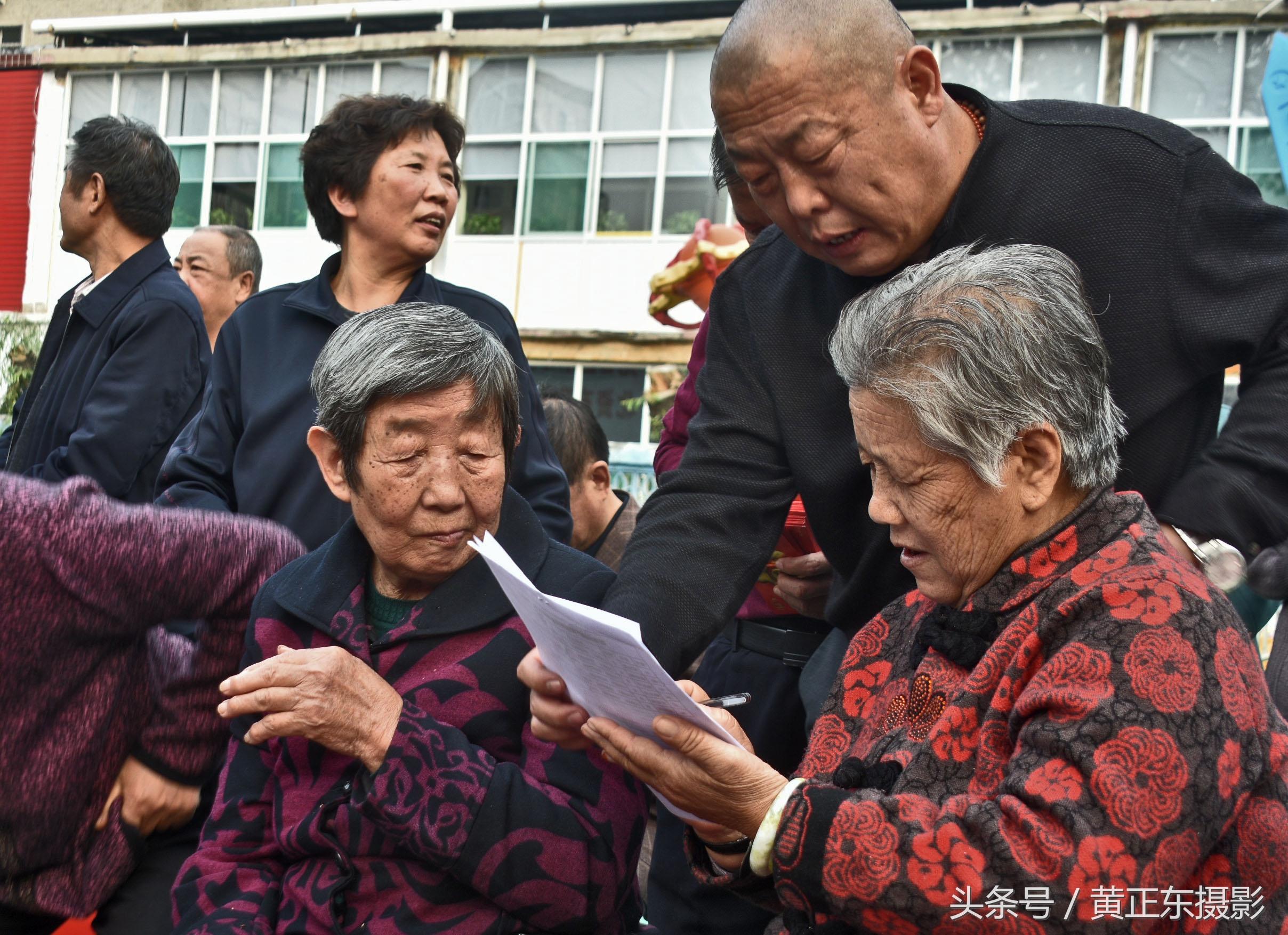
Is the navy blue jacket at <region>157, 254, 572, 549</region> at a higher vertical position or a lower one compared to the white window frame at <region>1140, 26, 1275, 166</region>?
lower

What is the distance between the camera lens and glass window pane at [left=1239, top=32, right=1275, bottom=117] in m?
15.5

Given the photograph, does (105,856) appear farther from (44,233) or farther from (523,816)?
(44,233)

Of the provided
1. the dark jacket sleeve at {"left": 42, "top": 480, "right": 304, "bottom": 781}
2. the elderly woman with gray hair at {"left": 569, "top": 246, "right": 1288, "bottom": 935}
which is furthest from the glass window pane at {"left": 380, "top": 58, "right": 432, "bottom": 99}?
the elderly woman with gray hair at {"left": 569, "top": 246, "right": 1288, "bottom": 935}

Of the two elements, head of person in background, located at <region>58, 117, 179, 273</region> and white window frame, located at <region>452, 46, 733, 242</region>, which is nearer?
head of person in background, located at <region>58, 117, 179, 273</region>

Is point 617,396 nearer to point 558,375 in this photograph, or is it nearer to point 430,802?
point 558,375

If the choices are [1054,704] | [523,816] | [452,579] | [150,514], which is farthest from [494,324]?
[1054,704]

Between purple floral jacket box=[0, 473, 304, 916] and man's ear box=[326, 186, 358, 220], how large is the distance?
4.42 feet

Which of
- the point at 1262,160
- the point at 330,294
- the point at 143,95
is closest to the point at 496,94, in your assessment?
the point at 143,95

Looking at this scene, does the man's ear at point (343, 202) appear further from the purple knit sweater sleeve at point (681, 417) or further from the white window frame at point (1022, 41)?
the white window frame at point (1022, 41)

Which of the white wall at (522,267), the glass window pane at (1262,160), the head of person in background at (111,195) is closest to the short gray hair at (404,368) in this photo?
the head of person in background at (111,195)

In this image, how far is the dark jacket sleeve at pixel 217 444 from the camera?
3.53 meters

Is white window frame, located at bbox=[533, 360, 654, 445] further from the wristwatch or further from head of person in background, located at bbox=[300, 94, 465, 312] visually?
the wristwatch

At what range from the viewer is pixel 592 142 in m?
18.5

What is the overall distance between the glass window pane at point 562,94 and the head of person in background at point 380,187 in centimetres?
1505
